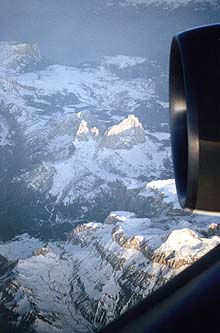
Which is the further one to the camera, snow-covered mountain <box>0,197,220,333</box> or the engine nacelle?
snow-covered mountain <box>0,197,220,333</box>

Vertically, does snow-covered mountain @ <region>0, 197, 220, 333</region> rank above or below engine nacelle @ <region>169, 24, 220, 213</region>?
below

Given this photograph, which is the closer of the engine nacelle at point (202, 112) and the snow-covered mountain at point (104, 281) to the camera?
the engine nacelle at point (202, 112)

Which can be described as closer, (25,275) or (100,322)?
(100,322)

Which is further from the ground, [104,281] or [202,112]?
[202,112]

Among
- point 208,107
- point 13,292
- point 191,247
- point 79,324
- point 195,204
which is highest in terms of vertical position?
point 208,107

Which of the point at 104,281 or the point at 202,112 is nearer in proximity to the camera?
the point at 202,112

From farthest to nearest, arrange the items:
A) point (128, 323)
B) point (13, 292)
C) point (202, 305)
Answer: point (13, 292), point (202, 305), point (128, 323)

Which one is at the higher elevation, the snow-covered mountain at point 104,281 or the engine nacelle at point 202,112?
the engine nacelle at point 202,112

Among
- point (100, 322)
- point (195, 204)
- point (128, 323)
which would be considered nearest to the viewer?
point (128, 323)

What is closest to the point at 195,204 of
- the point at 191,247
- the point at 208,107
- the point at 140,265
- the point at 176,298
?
the point at 208,107

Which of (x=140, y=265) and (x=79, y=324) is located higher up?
(x=140, y=265)

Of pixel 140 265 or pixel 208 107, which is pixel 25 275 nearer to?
pixel 140 265
